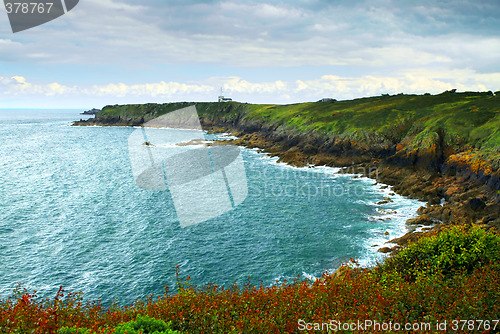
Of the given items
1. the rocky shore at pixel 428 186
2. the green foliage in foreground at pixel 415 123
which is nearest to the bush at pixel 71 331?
the rocky shore at pixel 428 186

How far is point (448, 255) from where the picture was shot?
19344 millimetres

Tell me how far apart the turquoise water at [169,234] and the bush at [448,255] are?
396 inches

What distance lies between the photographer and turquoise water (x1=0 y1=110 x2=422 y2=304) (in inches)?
1181

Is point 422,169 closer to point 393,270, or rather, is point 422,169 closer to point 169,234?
point 393,270

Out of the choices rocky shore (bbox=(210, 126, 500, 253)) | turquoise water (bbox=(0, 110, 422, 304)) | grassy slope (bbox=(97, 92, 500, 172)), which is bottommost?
turquoise water (bbox=(0, 110, 422, 304))

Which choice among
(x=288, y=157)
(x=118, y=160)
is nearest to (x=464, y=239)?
(x=288, y=157)

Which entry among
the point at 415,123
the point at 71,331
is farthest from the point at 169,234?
the point at 415,123

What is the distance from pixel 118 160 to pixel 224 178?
1596 inches

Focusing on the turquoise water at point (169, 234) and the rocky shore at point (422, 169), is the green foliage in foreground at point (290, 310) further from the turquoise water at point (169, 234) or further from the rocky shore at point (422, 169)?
the rocky shore at point (422, 169)

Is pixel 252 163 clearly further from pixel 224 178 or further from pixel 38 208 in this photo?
pixel 38 208

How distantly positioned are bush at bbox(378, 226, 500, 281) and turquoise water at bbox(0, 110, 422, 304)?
33.0 feet

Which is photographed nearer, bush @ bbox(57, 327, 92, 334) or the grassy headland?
bush @ bbox(57, 327, 92, 334)

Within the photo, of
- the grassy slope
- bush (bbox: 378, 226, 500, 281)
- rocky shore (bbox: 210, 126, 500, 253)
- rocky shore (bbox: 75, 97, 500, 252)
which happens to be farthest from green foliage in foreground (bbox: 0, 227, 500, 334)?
the grassy slope

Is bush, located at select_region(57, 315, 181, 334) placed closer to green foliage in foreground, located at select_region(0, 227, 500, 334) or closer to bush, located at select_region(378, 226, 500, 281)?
green foliage in foreground, located at select_region(0, 227, 500, 334)
